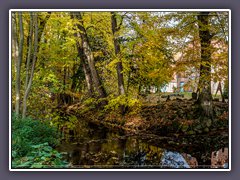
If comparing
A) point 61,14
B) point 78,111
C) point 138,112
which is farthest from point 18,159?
point 61,14

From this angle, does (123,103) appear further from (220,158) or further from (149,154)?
(220,158)

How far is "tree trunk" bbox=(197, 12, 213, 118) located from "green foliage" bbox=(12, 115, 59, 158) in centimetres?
150

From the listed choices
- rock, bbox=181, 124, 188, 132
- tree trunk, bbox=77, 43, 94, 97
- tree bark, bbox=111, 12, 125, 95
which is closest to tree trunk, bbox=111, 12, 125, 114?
tree bark, bbox=111, 12, 125, 95

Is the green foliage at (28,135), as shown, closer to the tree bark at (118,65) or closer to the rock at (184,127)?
the tree bark at (118,65)

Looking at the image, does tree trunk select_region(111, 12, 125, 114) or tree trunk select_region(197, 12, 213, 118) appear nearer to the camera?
tree trunk select_region(197, 12, 213, 118)

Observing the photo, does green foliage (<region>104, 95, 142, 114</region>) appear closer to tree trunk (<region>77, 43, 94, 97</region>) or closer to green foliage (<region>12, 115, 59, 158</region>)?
tree trunk (<region>77, 43, 94, 97</region>)

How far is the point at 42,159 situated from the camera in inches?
128

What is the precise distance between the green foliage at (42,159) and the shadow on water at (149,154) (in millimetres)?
74

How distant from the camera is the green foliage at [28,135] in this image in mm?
3254

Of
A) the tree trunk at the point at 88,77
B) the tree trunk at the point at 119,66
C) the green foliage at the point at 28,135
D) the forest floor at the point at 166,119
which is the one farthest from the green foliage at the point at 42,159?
the tree trunk at the point at 119,66

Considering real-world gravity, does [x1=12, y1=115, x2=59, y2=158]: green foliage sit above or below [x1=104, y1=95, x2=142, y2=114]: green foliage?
below

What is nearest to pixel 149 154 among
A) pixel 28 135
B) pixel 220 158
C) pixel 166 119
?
pixel 166 119

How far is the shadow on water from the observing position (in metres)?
3.24
